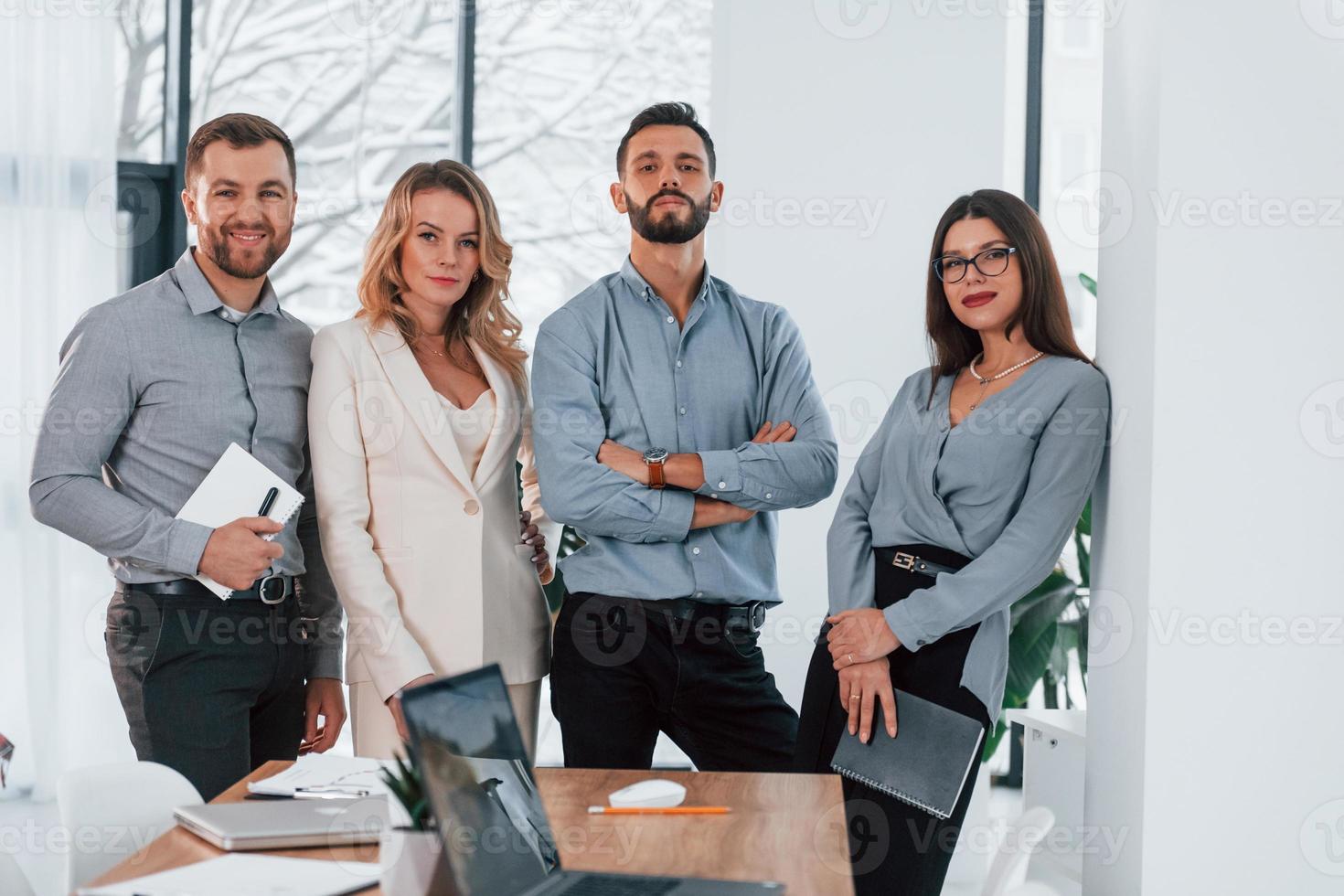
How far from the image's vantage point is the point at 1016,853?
1.51 meters

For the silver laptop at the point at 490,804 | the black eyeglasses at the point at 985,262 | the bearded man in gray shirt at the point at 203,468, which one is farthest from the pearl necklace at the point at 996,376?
the bearded man in gray shirt at the point at 203,468

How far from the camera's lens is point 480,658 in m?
2.39

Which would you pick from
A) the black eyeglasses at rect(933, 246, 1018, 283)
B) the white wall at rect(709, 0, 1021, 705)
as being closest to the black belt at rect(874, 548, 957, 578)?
the black eyeglasses at rect(933, 246, 1018, 283)

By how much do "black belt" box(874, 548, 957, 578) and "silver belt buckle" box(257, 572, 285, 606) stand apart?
120 cm

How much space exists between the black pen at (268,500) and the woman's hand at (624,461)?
660mm

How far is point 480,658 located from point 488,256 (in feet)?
2.85

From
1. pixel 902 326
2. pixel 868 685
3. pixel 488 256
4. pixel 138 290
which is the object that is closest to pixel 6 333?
pixel 138 290

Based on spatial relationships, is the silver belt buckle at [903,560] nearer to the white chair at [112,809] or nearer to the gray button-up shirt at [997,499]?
the gray button-up shirt at [997,499]

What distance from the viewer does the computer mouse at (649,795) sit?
169 cm

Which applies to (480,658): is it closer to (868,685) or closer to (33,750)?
(868,685)

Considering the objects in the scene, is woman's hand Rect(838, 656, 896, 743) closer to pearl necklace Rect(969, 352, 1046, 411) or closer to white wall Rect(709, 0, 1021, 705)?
pearl necklace Rect(969, 352, 1046, 411)

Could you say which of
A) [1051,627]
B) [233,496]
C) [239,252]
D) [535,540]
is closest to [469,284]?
[239,252]

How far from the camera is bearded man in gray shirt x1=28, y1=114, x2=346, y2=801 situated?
7.45 feet

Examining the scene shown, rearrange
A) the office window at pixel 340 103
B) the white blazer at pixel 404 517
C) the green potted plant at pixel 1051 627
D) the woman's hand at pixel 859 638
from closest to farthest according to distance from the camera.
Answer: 1. the woman's hand at pixel 859 638
2. the white blazer at pixel 404 517
3. the green potted plant at pixel 1051 627
4. the office window at pixel 340 103
